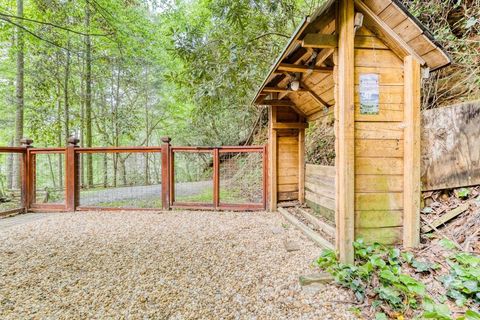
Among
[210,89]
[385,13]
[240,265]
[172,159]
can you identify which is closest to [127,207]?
[172,159]

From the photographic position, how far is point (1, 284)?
79.8 inches

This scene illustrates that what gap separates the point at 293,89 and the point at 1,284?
3.90m

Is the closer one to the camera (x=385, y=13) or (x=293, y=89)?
(x=385, y=13)

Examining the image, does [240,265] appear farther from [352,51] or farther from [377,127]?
[352,51]

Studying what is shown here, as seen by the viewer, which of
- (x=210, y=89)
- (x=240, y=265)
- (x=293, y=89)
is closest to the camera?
(x=240, y=265)

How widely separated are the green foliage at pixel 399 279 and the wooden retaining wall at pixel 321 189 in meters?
1.33

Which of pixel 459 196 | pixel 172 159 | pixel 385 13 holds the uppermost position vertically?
pixel 385 13

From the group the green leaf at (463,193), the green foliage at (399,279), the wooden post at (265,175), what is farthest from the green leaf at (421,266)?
the wooden post at (265,175)

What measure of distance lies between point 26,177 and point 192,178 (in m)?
4.11

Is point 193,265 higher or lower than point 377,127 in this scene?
lower

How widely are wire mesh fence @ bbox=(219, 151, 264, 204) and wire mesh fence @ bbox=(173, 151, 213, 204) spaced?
44cm

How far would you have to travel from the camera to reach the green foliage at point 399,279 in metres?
1.53

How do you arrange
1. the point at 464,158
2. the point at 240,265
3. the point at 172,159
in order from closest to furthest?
1. the point at 464,158
2. the point at 240,265
3. the point at 172,159

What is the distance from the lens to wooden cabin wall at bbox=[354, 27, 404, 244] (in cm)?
218
